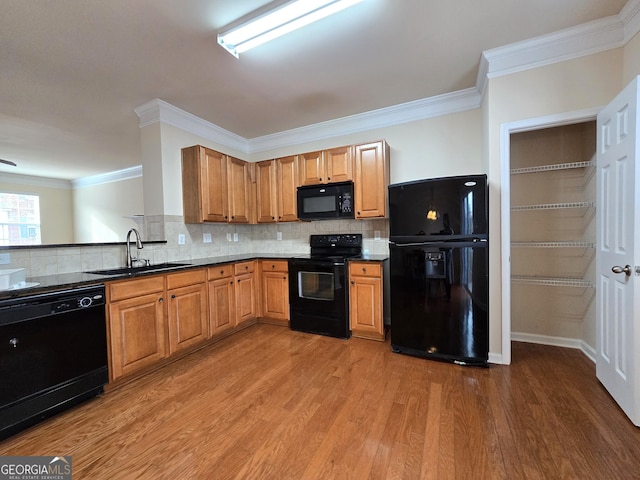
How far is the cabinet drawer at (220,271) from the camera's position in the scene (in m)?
2.82

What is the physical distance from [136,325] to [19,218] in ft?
22.0

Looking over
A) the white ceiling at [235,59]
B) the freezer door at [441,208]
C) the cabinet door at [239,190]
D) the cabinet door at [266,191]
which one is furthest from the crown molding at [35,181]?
the freezer door at [441,208]

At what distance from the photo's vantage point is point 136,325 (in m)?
2.15

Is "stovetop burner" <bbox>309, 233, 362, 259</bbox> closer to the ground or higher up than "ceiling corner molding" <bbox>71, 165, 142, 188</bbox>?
closer to the ground

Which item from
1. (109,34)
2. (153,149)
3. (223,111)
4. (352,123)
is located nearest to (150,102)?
(153,149)

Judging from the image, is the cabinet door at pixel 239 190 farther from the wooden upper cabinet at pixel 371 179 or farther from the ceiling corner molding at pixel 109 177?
the ceiling corner molding at pixel 109 177

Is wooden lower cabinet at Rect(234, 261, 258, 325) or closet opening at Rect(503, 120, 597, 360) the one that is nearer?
closet opening at Rect(503, 120, 597, 360)

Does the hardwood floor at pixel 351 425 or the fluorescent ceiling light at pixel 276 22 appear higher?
the fluorescent ceiling light at pixel 276 22

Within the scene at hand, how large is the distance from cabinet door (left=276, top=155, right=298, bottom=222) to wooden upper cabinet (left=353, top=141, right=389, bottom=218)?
84cm

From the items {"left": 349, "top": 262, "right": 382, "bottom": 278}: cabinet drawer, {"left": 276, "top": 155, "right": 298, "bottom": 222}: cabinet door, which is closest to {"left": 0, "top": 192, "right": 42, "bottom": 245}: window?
{"left": 276, "top": 155, "right": 298, "bottom": 222}: cabinet door

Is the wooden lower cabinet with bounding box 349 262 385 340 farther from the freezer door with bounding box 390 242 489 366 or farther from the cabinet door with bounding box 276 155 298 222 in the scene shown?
the cabinet door with bounding box 276 155 298 222

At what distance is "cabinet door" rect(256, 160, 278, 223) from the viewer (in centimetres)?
364

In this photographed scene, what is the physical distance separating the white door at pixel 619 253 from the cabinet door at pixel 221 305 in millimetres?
3248

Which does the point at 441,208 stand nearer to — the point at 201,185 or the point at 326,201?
the point at 326,201
